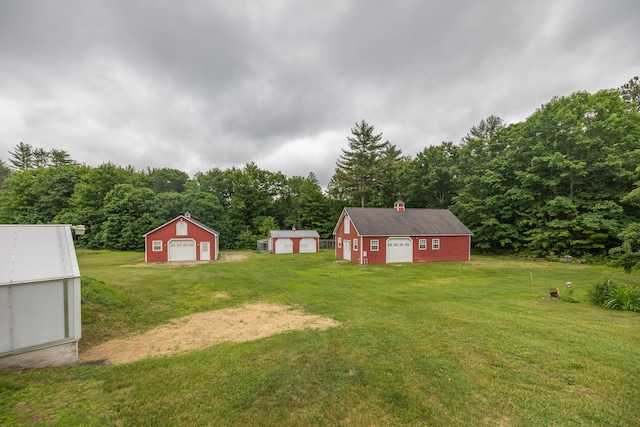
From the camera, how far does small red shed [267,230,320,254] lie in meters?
33.4

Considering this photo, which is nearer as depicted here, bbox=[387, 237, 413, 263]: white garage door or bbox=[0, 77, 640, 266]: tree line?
bbox=[387, 237, 413, 263]: white garage door

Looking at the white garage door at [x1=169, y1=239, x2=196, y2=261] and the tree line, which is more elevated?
the tree line

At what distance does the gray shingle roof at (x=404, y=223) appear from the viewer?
80.8 ft

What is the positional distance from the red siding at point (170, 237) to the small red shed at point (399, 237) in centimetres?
1268

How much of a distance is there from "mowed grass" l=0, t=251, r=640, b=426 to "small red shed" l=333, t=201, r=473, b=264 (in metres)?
14.3

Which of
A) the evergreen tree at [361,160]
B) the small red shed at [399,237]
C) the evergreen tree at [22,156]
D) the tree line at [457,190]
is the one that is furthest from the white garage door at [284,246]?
the evergreen tree at [22,156]

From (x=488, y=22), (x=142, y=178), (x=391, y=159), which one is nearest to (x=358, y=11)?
(x=488, y=22)

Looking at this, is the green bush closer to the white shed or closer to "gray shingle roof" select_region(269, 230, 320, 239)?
the white shed

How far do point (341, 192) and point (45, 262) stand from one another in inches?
1706

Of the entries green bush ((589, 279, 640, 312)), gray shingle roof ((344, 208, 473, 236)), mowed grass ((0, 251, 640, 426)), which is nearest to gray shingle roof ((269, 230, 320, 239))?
gray shingle roof ((344, 208, 473, 236))

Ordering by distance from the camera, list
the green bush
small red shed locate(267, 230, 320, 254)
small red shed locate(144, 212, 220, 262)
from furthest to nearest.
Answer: small red shed locate(267, 230, 320, 254) → small red shed locate(144, 212, 220, 262) → the green bush

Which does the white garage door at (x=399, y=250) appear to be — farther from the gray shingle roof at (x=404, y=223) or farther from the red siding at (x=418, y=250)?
the gray shingle roof at (x=404, y=223)

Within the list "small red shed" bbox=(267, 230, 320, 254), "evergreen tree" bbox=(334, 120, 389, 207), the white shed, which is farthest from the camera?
"evergreen tree" bbox=(334, 120, 389, 207)

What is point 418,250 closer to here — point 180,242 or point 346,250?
point 346,250
